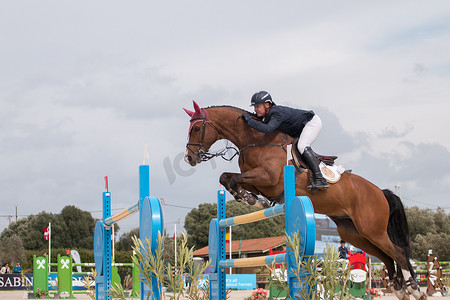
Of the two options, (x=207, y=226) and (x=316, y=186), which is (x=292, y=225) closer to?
(x=316, y=186)

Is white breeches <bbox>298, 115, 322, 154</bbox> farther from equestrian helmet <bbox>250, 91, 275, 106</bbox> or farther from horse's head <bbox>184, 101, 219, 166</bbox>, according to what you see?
horse's head <bbox>184, 101, 219, 166</bbox>

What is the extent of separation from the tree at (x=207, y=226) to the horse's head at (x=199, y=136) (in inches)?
879

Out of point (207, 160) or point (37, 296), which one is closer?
point (207, 160)

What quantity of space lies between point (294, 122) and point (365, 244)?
5.50ft

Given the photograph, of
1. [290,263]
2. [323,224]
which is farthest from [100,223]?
[323,224]

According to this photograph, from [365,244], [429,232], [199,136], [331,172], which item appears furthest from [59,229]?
[331,172]

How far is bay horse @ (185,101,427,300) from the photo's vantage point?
4.65 m

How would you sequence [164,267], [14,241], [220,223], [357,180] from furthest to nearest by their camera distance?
1. [14,241]
2. [357,180]
3. [220,223]
4. [164,267]

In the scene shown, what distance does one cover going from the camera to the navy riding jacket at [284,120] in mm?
4617

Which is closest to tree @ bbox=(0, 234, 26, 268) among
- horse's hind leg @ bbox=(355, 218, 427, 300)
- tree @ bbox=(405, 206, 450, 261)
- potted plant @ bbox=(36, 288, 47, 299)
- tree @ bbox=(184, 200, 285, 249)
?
tree @ bbox=(184, 200, 285, 249)

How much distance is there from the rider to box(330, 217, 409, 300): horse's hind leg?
95cm

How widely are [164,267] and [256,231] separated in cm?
2951

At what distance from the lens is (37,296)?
12.7 metres

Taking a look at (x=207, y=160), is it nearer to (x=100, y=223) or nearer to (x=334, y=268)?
(x=100, y=223)
